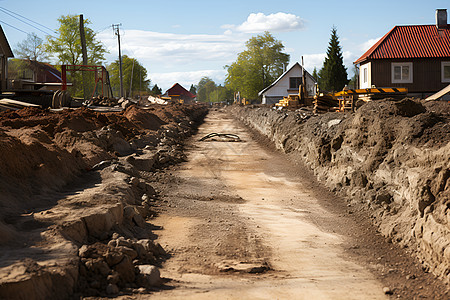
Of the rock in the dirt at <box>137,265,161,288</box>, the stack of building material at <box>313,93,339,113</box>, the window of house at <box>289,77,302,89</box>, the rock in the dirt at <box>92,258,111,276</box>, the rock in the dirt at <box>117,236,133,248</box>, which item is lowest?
the rock in the dirt at <box>137,265,161,288</box>

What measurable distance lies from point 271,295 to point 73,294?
2.21 meters

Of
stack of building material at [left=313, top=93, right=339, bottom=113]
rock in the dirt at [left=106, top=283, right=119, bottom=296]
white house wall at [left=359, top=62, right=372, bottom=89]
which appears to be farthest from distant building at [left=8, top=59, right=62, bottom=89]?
rock in the dirt at [left=106, top=283, right=119, bottom=296]

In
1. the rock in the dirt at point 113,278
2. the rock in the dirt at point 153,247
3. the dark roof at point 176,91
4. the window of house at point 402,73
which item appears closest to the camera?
the rock in the dirt at point 113,278

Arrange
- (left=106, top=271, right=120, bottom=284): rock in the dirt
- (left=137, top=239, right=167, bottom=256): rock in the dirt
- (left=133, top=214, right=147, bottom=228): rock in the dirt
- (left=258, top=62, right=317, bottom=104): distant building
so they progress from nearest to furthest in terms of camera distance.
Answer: (left=106, top=271, right=120, bottom=284): rock in the dirt < (left=137, top=239, right=167, bottom=256): rock in the dirt < (left=133, top=214, right=147, bottom=228): rock in the dirt < (left=258, top=62, right=317, bottom=104): distant building

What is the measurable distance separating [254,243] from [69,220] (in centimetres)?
288

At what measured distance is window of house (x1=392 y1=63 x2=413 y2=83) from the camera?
32.2m

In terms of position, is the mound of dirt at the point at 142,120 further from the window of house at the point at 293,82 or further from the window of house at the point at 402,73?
Result: the window of house at the point at 293,82

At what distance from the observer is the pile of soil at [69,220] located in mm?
5066

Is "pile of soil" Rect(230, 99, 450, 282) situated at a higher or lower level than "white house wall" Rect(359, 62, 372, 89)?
lower

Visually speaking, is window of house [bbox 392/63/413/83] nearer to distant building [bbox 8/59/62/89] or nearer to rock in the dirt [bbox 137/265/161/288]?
rock in the dirt [bbox 137/265/161/288]

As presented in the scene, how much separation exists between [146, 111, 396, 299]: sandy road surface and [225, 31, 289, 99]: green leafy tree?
67781mm

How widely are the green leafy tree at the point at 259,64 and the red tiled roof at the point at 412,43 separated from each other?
151 feet

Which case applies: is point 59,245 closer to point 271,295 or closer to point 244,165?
point 271,295

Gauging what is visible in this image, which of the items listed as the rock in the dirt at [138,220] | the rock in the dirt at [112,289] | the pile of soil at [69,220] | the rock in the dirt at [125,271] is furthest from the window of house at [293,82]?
the rock in the dirt at [112,289]
